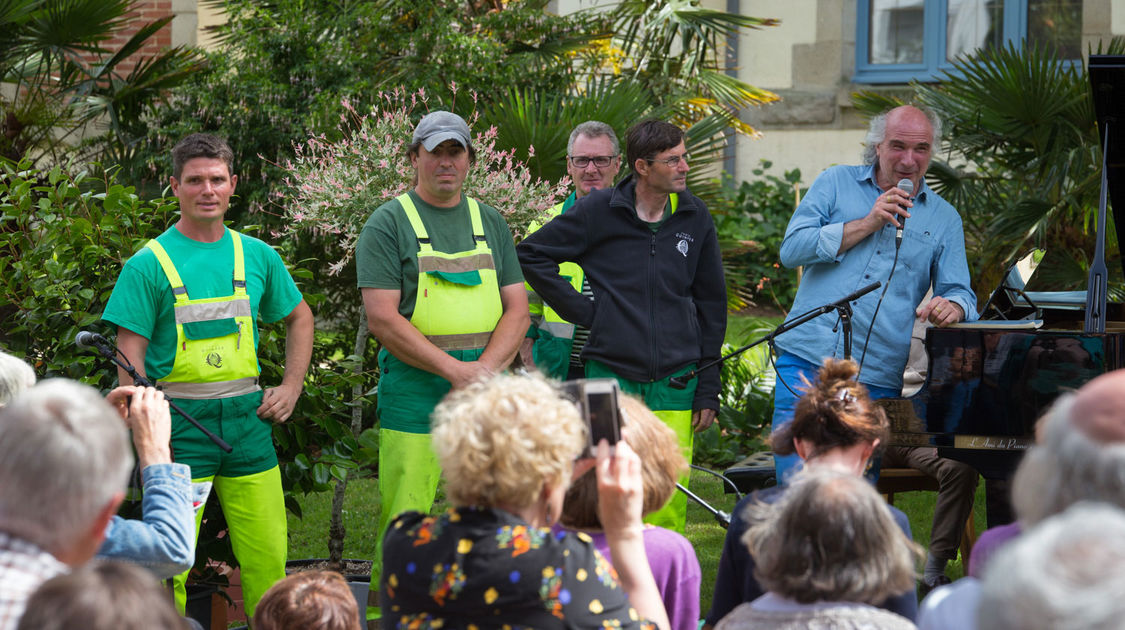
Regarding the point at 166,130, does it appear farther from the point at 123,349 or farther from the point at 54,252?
the point at 123,349

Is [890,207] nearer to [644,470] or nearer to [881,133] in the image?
[881,133]

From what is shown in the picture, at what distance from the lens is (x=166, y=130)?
28.5ft

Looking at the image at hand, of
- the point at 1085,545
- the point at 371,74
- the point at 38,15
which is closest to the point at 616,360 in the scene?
the point at 1085,545

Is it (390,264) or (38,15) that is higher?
(38,15)

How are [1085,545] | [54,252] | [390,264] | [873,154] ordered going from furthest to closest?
[873,154] < [54,252] < [390,264] < [1085,545]

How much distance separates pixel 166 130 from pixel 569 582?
7152mm

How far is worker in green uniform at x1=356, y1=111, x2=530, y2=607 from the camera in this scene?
14.9ft

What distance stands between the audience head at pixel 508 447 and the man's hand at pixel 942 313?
8.87 feet

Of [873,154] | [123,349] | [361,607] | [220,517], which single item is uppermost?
[873,154]

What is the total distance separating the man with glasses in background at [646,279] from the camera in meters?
4.86

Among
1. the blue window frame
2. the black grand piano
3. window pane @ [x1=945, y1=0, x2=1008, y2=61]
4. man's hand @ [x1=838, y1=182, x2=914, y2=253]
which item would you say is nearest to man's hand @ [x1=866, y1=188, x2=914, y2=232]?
man's hand @ [x1=838, y1=182, x2=914, y2=253]

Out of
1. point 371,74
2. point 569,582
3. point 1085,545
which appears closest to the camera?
point 1085,545

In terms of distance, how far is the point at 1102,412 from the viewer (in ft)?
6.81

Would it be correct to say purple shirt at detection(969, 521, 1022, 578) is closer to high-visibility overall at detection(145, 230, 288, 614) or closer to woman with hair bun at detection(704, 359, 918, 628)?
woman with hair bun at detection(704, 359, 918, 628)
